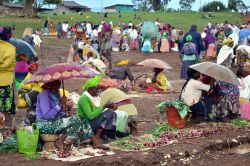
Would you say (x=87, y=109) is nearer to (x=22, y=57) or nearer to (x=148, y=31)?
(x=22, y=57)

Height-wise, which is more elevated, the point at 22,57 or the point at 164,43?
the point at 22,57

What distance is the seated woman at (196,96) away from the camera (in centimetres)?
896

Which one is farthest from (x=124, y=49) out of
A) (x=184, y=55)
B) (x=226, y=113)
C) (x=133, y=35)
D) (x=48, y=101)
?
(x=48, y=101)

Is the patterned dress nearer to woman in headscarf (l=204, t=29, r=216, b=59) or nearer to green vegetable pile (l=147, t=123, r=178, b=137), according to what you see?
green vegetable pile (l=147, t=123, r=178, b=137)

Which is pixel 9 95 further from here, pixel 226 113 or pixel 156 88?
pixel 156 88

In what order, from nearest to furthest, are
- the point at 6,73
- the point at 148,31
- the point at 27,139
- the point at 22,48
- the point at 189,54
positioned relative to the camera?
the point at 27,139, the point at 6,73, the point at 22,48, the point at 189,54, the point at 148,31

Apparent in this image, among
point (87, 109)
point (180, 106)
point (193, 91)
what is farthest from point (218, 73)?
point (87, 109)

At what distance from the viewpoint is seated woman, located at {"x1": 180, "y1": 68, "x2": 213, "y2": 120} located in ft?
29.4

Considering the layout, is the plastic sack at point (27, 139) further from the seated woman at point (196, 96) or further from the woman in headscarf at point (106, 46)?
the woman in headscarf at point (106, 46)

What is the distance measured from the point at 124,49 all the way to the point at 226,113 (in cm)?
2036

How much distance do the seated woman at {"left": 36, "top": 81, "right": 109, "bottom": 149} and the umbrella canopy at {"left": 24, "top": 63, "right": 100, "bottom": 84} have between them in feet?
0.66

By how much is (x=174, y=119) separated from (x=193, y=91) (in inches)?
23.0

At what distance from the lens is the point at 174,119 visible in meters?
8.92

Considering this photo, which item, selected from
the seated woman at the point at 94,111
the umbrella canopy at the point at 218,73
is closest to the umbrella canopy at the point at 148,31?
the umbrella canopy at the point at 218,73
